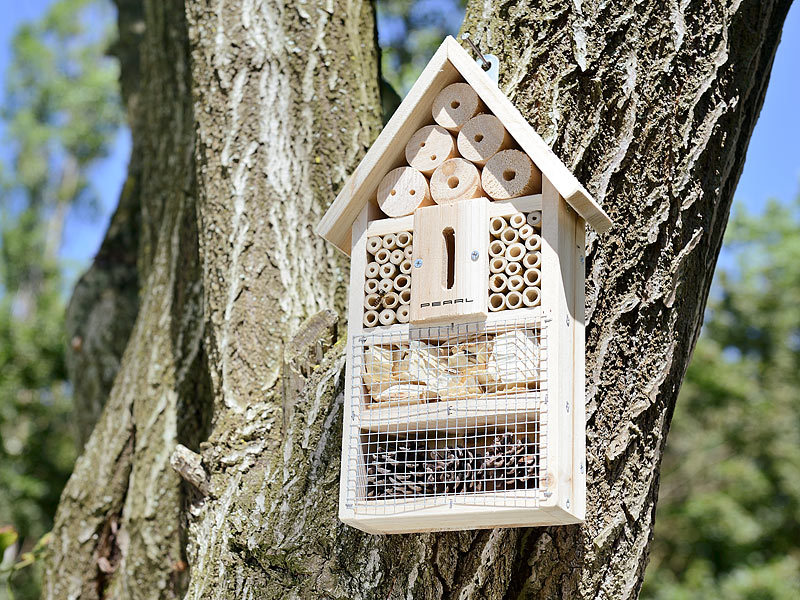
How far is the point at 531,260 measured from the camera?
5.81ft

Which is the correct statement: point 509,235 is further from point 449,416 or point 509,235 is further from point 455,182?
point 449,416

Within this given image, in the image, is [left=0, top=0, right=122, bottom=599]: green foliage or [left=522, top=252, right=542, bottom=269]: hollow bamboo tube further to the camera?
[left=0, top=0, right=122, bottom=599]: green foliage

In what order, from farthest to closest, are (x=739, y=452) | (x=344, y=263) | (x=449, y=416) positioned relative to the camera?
(x=739, y=452) < (x=344, y=263) < (x=449, y=416)

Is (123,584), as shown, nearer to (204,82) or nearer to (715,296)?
(204,82)

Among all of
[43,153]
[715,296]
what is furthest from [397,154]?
[43,153]

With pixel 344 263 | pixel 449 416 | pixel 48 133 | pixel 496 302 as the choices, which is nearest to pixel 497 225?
pixel 496 302

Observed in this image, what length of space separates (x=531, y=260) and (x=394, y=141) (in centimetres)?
38

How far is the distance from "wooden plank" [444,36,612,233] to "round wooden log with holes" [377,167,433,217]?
0.20 m

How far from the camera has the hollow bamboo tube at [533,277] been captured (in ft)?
5.73

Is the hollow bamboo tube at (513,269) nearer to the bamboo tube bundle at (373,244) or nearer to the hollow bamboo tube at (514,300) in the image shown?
the hollow bamboo tube at (514,300)

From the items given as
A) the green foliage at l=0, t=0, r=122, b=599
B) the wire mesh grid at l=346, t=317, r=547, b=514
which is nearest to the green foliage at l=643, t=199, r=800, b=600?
the wire mesh grid at l=346, t=317, r=547, b=514

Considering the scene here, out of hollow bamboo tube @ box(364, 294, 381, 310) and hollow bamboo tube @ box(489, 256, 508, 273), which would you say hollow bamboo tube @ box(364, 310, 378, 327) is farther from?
hollow bamboo tube @ box(489, 256, 508, 273)

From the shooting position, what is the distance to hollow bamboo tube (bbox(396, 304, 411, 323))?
6.05ft

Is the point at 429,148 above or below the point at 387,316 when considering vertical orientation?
above
